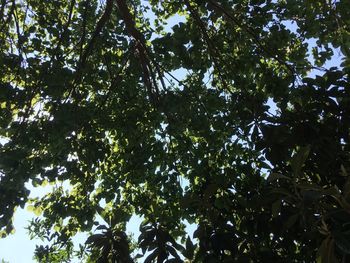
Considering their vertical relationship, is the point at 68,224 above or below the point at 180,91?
below

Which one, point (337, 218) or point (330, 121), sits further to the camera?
point (330, 121)

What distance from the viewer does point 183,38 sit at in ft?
16.6

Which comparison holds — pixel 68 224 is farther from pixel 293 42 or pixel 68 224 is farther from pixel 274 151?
pixel 293 42

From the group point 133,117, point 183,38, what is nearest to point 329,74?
point 183,38

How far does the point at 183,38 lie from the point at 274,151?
77.3 inches

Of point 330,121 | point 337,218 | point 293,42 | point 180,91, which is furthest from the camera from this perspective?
point 293,42

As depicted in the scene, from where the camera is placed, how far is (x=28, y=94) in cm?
540

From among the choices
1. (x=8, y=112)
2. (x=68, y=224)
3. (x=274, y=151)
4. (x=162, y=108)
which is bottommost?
(x=274, y=151)

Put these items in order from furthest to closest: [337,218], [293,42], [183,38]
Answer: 1. [293,42]
2. [183,38]
3. [337,218]

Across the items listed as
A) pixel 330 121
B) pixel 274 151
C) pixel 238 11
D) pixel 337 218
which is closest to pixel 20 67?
pixel 238 11

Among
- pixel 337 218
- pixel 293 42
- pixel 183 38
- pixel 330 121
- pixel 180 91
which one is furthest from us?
pixel 293 42

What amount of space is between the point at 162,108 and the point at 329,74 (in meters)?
2.12

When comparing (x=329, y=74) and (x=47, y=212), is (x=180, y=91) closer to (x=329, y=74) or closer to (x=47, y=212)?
(x=329, y=74)

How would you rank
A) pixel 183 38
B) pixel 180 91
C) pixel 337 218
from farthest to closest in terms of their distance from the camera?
pixel 180 91
pixel 183 38
pixel 337 218
